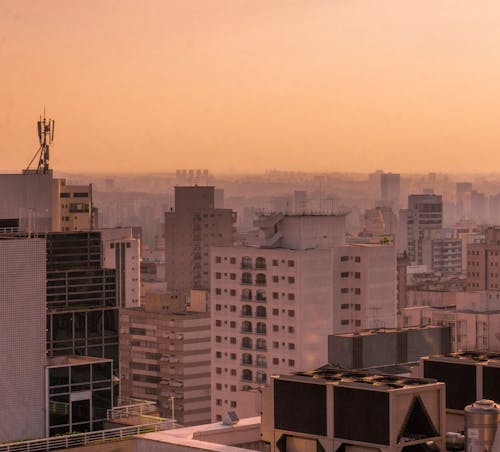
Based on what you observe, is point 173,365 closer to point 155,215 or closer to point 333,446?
point 155,215

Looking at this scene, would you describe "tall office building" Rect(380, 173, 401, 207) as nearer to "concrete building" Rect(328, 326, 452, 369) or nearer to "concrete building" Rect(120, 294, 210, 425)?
"concrete building" Rect(120, 294, 210, 425)

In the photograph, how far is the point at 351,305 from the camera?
48469mm

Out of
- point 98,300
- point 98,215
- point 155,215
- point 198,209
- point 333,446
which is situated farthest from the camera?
point 198,209

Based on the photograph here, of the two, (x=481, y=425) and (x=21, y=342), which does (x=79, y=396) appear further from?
(x=481, y=425)

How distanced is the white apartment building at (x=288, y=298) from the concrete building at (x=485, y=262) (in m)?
37.3

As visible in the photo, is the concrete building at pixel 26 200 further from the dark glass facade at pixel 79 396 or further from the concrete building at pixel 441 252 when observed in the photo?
the concrete building at pixel 441 252

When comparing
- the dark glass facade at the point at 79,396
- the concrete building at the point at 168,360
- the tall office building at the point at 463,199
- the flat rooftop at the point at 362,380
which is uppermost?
the tall office building at the point at 463,199

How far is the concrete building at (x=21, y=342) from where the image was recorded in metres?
26.2

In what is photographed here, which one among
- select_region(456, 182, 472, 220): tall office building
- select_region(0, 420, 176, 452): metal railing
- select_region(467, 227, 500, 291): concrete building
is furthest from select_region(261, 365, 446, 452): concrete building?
select_region(467, 227, 500, 291): concrete building

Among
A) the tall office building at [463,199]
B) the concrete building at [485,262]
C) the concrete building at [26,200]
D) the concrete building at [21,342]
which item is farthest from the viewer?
the concrete building at [485,262]

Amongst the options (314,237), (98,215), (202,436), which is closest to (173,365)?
(98,215)

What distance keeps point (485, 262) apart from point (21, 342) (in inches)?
2497

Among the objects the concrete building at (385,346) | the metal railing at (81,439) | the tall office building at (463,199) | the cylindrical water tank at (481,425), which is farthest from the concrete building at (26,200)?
the tall office building at (463,199)

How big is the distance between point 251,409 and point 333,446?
41.0ft
